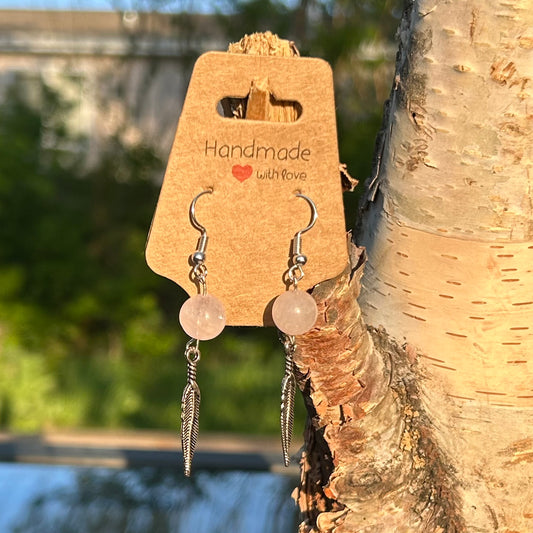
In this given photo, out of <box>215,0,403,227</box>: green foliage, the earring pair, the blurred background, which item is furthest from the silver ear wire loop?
<box>215,0,403,227</box>: green foliage

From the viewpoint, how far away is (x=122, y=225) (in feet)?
15.7

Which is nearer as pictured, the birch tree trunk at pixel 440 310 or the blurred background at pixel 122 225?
the birch tree trunk at pixel 440 310

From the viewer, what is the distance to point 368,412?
0.93 metres

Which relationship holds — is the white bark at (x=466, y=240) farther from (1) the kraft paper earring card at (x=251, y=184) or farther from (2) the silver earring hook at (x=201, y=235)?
(2) the silver earring hook at (x=201, y=235)

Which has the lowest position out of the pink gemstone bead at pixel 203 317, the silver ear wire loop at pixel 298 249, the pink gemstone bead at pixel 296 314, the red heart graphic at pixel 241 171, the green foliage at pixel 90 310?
the green foliage at pixel 90 310

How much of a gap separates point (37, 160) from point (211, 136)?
409cm

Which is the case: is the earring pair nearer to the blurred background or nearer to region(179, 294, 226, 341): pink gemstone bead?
region(179, 294, 226, 341): pink gemstone bead

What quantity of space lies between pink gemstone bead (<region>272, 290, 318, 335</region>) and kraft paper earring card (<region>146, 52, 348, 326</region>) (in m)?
0.04

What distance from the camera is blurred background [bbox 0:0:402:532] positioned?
11.7 ft

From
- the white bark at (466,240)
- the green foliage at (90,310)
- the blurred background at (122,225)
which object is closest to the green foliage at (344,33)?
the blurred background at (122,225)

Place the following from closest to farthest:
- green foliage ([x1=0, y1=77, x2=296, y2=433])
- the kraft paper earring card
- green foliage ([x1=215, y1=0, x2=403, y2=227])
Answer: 1. the kraft paper earring card
2. green foliage ([x1=0, y1=77, x2=296, y2=433])
3. green foliage ([x1=215, y1=0, x2=403, y2=227])

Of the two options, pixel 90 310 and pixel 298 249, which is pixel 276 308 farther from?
pixel 90 310

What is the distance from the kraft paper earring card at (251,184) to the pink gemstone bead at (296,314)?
0.13ft

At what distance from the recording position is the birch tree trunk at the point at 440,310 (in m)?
0.86
